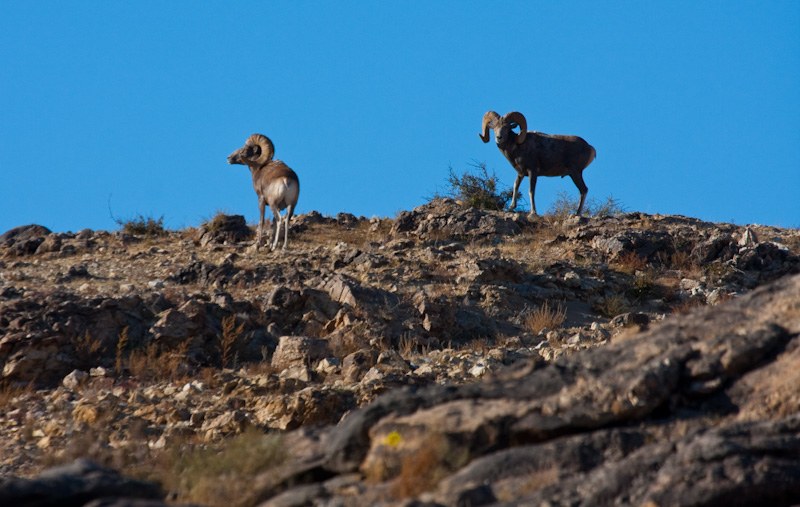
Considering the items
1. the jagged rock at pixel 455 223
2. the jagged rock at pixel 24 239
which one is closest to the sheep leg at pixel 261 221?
the jagged rock at pixel 455 223

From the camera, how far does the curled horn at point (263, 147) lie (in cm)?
1816

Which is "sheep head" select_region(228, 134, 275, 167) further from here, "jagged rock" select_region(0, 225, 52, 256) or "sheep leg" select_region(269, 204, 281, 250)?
"jagged rock" select_region(0, 225, 52, 256)

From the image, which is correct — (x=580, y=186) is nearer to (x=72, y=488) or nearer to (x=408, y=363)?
(x=408, y=363)

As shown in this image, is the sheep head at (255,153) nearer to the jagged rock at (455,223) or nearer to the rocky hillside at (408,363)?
the rocky hillside at (408,363)

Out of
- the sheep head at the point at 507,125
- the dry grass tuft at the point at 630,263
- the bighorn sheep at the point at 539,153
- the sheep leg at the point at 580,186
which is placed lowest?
the dry grass tuft at the point at 630,263

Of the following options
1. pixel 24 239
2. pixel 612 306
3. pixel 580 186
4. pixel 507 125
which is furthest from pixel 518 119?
pixel 24 239

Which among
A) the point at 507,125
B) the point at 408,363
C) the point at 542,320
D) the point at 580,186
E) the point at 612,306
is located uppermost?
the point at 507,125

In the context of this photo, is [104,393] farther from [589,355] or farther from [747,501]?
[747,501]

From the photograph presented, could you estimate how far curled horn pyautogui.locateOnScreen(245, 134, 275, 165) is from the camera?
18.2 meters

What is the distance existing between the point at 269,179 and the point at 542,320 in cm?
727

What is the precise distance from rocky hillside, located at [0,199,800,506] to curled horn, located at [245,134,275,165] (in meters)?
1.61

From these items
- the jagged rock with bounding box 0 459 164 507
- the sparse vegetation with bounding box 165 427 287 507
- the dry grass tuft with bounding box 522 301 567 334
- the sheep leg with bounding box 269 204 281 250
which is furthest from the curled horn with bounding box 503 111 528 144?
the jagged rock with bounding box 0 459 164 507

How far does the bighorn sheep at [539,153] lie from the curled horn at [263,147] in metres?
5.79

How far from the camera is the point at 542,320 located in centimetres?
1195
